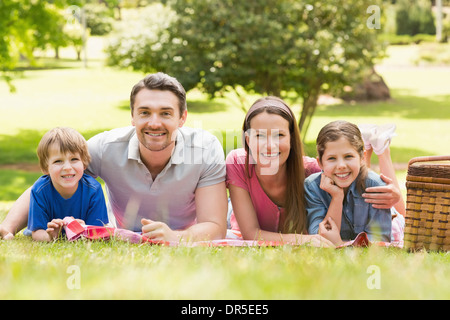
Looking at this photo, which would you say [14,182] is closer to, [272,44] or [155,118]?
[272,44]

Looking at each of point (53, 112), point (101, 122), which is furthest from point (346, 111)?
point (53, 112)

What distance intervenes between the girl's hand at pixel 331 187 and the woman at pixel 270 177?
0.82ft

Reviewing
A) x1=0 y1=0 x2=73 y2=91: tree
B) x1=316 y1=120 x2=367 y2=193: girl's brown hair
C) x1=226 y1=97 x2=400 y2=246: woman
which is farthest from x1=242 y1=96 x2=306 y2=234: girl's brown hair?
x1=0 y1=0 x2=73 y2=91: tree

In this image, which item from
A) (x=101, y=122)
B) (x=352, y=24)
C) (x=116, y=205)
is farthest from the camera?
(x=101, y=122)

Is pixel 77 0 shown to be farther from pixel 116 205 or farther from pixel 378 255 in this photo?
pixel 378 255

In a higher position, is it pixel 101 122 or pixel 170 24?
pixel 170 24

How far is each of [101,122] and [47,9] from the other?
11320mm

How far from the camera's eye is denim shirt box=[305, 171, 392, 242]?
470 cm

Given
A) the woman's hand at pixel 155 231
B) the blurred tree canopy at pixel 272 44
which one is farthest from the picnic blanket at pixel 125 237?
the blurred tree canopy at pixel 272 44

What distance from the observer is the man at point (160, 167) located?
458cm

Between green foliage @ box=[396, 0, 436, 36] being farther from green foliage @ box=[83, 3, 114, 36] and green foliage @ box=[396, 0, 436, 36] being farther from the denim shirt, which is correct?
the denim shirt

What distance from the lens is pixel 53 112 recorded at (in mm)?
29406

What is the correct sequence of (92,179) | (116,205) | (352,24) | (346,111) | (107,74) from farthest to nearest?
(107,74) < (346,111) < (352,24) < (116,205) < (92,179)

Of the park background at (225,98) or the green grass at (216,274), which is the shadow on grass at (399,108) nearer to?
the park background at (225,98)
